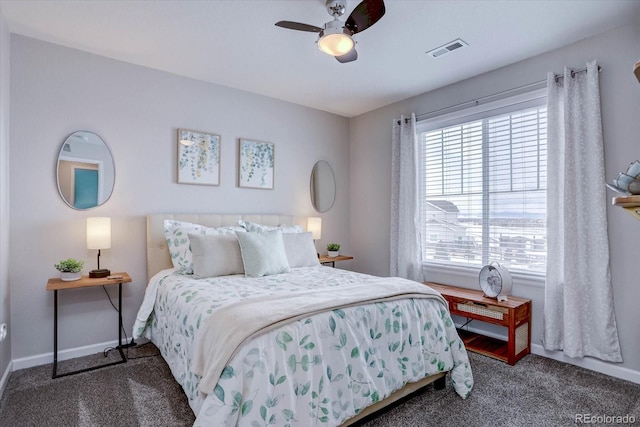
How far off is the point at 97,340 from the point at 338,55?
314 centimetres

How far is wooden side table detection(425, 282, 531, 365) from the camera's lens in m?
2.89

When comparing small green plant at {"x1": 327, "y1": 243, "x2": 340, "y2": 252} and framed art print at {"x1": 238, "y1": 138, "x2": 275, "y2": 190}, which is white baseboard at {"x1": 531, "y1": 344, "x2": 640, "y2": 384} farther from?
framed art print at {"x1": 238, "y1": 138, "x2": 275, "y2": 190}

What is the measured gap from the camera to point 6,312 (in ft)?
8.56

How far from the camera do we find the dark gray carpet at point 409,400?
6.81 feet

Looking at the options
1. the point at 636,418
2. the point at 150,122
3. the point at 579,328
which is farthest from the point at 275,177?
the point at 636,418

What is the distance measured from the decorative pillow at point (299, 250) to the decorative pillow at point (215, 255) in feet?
1.79

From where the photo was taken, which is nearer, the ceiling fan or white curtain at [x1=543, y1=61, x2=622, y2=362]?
the ceiling fan

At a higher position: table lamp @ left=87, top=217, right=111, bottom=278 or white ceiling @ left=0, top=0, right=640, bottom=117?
white ceiling @ left=0, top=0, right=640, bottom=117

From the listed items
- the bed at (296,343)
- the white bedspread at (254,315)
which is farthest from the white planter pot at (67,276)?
the white bedspread at (254,315)

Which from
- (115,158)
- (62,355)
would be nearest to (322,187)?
(115,158)

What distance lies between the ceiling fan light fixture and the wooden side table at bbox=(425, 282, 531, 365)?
94.2 inches

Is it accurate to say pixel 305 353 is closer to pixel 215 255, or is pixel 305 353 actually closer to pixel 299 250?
pixel 215 255

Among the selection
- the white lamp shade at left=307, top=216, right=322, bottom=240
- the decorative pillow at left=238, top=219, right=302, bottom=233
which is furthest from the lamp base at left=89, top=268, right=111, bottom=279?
the white lamp shade at left=307, top=216, right=322, bottom=240

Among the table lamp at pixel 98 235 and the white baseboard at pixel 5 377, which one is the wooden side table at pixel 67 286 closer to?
the table lamp at pixel 98 235
